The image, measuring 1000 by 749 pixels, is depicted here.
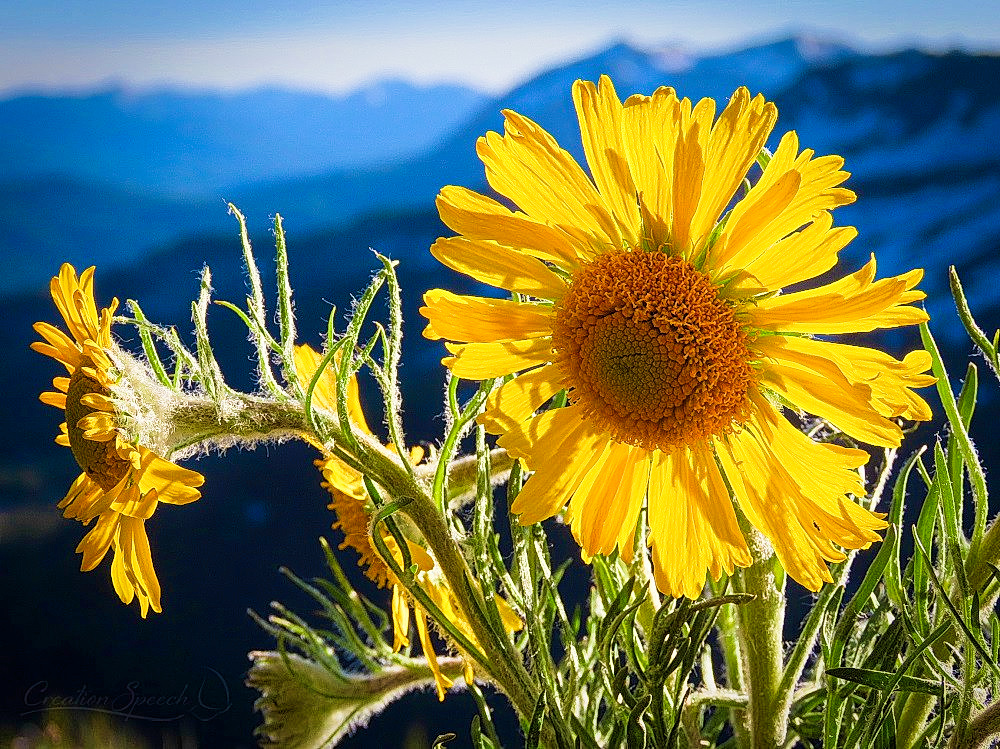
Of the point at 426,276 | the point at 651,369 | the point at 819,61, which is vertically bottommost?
the point at 651,369

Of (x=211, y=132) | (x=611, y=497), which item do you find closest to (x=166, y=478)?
(x=611, y=497)

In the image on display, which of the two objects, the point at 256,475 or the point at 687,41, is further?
the point at 256,475

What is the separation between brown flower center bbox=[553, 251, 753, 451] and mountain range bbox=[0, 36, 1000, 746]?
73cm

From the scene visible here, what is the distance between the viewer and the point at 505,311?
1.17ft

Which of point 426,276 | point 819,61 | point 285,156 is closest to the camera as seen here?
point 819,61

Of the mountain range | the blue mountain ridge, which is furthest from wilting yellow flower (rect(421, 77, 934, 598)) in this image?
the blue mountain ridge

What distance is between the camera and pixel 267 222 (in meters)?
1.25

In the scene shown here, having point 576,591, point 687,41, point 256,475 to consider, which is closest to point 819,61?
point 687,41

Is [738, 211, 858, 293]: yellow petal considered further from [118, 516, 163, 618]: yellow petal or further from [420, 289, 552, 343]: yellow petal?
[118, 516, 163, 618]: yellow petal

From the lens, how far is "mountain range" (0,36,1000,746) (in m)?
1.03

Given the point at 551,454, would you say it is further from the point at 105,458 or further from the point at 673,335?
the point at 105,458

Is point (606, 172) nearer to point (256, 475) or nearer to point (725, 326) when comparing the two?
point (725, 326)

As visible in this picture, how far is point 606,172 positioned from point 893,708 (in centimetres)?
24

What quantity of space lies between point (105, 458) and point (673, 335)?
21cm
